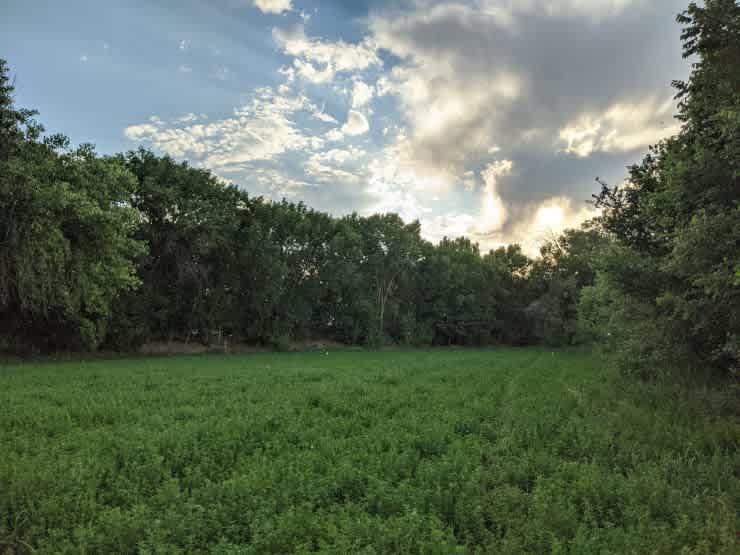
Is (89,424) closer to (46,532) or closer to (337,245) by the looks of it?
(46,532)

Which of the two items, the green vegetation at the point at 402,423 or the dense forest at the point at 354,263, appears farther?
the dense forest at the point at 354,263

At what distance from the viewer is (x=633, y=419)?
10531mm

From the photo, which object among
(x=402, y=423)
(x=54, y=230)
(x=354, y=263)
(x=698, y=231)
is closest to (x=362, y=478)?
(x=402, y=423)

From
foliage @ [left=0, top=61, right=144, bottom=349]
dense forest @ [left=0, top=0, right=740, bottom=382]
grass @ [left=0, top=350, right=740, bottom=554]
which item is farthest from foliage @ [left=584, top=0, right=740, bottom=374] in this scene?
foliage @ [left=0, top=61, right=144, bottom=349]

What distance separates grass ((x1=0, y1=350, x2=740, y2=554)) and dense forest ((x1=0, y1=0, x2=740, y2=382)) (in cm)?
308

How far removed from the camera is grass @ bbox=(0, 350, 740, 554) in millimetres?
4797

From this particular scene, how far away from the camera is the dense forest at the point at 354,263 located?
410 inches

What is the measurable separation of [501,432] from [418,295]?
217 feet

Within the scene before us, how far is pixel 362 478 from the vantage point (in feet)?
21.2

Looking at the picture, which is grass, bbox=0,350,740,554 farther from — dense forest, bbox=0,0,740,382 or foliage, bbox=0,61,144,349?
foliage, bbox=0,61,144,349

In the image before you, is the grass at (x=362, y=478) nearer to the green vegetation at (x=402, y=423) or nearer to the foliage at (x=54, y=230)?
the green vegetation at (x=402, y=423)

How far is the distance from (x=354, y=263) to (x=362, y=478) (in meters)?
55.3

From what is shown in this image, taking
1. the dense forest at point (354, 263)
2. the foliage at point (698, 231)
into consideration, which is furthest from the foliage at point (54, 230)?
the foliage at point (698, 231)

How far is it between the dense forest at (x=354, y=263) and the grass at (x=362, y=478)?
3.08 m
